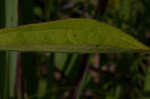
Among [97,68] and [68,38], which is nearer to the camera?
[68,38]

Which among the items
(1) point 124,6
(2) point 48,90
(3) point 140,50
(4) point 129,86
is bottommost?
(4) point 129,86

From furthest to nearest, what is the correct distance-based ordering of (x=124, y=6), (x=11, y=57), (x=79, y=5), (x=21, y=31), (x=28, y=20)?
(x=79, y=5) < (x=124, y=6) < (x=28, y=20) < (x=11, y=57) < (x=21, y=31)

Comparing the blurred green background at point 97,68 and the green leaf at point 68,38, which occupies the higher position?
the green leaf at point 68,38

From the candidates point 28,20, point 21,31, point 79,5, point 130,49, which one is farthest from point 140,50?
point 79,5

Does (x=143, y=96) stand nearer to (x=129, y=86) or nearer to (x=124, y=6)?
(x=129, y=86)

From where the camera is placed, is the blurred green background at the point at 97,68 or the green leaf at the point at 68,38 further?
the blurred green background at the point at 97,68

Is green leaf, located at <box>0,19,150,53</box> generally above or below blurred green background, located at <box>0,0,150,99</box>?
above

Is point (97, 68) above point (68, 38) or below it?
below

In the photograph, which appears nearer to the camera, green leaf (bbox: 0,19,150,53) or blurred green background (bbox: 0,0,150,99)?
green leaf (bbox: 0,19,150,53)
